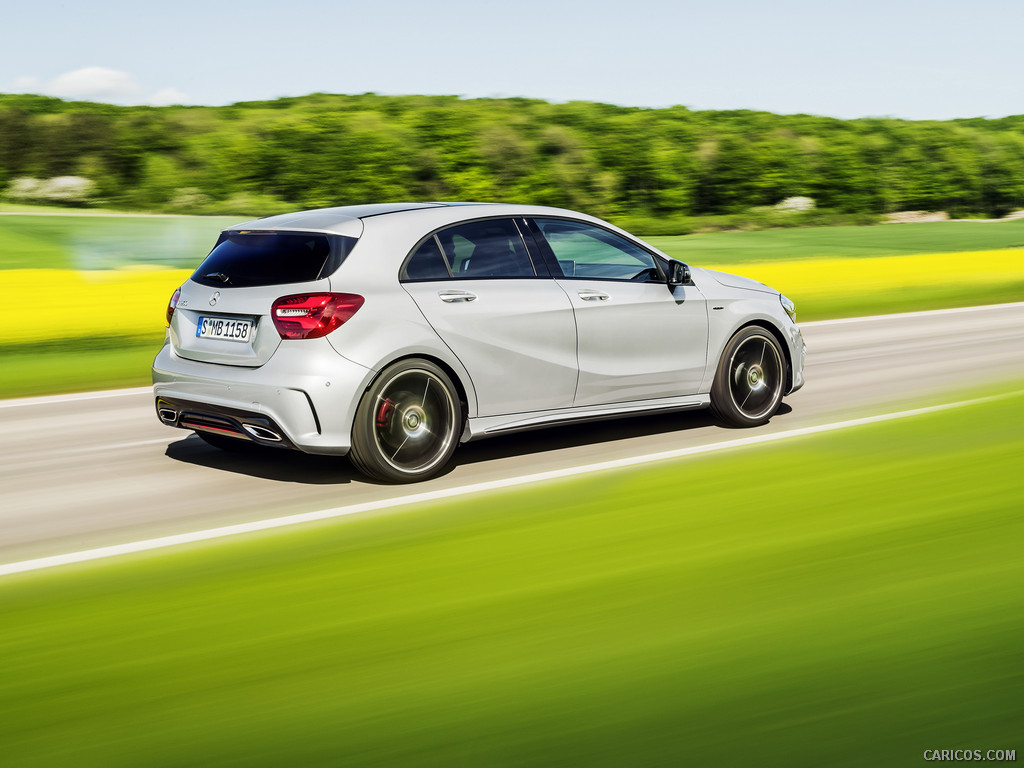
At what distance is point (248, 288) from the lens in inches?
261

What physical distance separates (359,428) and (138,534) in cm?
130

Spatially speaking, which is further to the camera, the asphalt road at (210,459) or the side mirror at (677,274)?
the side mirror at (677,274)

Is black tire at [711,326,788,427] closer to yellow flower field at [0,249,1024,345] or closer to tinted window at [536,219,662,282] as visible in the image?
tinted window at [536,219,662,282]

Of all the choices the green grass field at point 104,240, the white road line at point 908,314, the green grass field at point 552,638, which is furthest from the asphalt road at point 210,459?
the green grass field at point 104,240

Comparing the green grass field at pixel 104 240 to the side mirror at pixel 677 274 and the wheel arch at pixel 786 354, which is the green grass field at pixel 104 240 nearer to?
the wheel arch at pixel 786 354

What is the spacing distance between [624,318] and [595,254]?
0.65 meters

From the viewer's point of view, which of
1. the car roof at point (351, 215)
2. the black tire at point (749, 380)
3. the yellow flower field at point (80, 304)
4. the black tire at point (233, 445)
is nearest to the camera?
the car roof at point (351, 215)

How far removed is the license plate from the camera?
21.5ft

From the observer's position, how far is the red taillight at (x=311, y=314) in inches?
250

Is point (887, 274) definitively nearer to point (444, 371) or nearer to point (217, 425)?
point (444, 371)

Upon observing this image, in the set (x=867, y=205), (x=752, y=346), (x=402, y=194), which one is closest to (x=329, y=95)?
(x=402, y=194)

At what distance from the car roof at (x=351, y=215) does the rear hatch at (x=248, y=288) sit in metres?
0.07

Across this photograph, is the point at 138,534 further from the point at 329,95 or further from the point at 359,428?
the point at 329,95

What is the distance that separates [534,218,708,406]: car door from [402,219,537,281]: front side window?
0.21m
